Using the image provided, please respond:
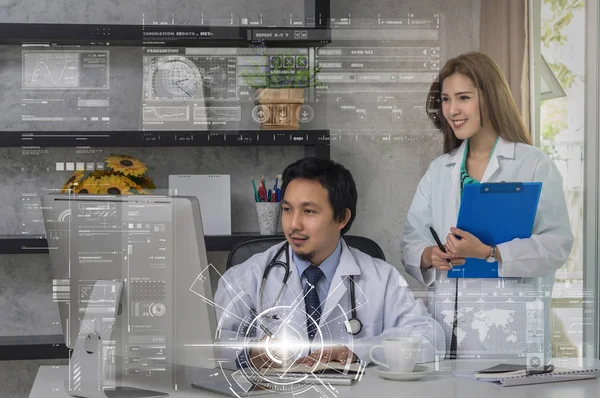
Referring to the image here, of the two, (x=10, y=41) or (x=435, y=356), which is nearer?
(x=435, y=356)

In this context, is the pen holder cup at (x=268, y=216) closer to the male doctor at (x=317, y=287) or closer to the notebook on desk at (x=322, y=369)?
the male doctor at (x=317, y=287)

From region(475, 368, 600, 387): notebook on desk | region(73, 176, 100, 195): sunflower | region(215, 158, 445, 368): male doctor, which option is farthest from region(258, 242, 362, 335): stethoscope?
region(73, 176, 100, 195): sunflower

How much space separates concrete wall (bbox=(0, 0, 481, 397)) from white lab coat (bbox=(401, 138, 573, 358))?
0.25ft

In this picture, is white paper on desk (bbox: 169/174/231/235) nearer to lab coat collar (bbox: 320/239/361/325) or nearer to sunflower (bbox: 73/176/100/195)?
sunflower (bbox: 73/176/100/195)

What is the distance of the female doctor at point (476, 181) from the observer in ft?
6.40

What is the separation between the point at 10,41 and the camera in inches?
86.9

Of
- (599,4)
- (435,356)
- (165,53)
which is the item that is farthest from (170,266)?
(599,4)

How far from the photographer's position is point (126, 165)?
7.41 feet

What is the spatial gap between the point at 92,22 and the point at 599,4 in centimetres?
147

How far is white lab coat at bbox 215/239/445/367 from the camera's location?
1.71 m

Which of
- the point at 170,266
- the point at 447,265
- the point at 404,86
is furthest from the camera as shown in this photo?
the point at 404,86

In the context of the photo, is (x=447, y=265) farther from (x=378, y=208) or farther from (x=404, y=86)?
(x=404, y=86)

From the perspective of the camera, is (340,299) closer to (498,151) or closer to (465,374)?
(465,374)
